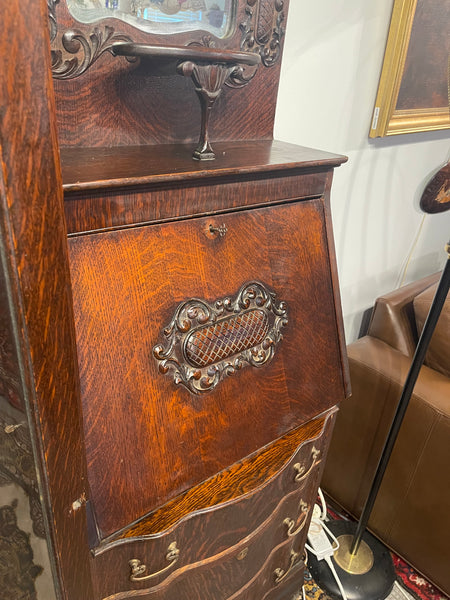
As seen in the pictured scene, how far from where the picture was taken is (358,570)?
153cm

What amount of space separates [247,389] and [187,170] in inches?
15.8

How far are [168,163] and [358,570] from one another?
145 cm

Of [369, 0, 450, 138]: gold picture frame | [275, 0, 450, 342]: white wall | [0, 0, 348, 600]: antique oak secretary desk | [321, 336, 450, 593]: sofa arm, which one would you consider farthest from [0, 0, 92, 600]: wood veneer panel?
[369, 0, 450, 138]: gold picture frame

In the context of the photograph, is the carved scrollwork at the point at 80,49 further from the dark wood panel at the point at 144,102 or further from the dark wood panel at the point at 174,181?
the dark wood panel at the point at 174,181

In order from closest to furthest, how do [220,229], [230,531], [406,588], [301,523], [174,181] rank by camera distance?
1. [174,181]
2. [220,229]
3. [230,531]
4. [301,523]
5. [406,588]

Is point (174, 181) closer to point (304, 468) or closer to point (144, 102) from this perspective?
point (144, 102)

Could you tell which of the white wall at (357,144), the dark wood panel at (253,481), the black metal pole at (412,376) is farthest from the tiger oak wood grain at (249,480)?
the white wall at (357,144)

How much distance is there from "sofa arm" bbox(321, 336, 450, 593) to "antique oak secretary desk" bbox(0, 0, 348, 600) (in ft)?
1.75

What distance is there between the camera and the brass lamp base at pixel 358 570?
1.48 metres

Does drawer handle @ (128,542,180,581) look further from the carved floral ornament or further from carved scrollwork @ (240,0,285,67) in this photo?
carved scrollwork @ (240,0,285,67)

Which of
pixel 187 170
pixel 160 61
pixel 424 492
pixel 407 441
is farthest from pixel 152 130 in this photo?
pixel 424 492

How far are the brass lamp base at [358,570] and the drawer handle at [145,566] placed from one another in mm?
909

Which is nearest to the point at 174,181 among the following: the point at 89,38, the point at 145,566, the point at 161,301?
the point at 161,301

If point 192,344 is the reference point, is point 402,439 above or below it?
below
